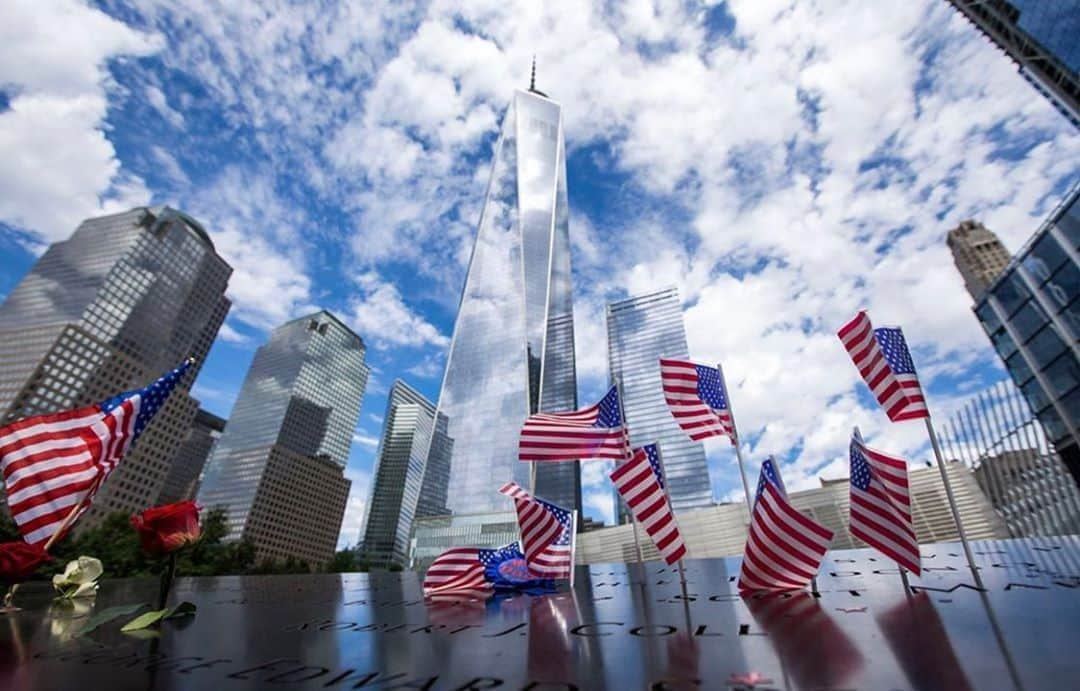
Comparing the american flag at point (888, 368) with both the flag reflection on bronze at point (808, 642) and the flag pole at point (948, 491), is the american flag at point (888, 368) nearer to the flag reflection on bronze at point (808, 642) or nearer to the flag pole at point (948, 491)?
the flag pole at point (948, 491)

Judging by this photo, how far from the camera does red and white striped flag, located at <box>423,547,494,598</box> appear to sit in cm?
825

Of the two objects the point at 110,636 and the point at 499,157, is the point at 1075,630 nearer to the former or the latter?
the point at 110,636

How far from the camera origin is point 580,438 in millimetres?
9078

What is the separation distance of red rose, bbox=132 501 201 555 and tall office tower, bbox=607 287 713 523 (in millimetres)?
142865

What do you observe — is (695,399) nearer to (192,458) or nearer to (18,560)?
(18,560)

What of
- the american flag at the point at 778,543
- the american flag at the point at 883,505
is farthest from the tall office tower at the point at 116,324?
the american flag at the point at 883,505

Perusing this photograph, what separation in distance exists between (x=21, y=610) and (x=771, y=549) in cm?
1007

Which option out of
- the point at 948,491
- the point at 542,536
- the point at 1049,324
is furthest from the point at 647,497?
the point at 1049,324

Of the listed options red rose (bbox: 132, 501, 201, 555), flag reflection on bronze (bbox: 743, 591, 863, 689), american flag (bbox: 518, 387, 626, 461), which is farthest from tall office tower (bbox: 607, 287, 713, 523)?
red rose (bbox: 132, 501, 201, 555)

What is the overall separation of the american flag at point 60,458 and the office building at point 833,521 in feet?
186

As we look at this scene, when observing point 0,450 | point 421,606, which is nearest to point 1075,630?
point 421,606

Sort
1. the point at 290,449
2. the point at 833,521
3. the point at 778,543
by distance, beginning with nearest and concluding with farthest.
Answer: the point at 778,543 → the point at 833,521 → the point at 290,449

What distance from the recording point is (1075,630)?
11.5 ft

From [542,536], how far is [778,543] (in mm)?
3612
